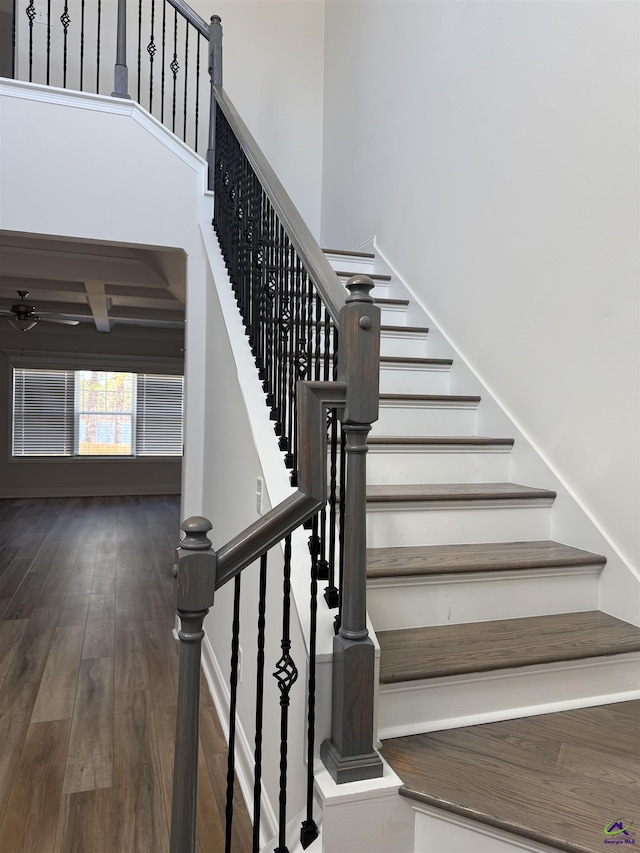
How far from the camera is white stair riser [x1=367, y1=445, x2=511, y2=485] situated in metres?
2.45

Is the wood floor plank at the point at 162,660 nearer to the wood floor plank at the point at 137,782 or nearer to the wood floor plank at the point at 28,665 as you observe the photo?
the wood floor plank at the point at 137,782

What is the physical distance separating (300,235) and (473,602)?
134 cm

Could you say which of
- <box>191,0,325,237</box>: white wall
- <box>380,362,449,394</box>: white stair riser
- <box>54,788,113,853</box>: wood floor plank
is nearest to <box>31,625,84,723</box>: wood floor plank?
<box>54,788,113,853</box>: wood floor plank

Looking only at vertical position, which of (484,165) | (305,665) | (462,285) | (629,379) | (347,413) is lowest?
(305,665)

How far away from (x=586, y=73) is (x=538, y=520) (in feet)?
5.76

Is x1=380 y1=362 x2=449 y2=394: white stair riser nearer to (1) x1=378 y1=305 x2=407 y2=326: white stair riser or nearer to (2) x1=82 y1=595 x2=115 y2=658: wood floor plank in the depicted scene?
(1) x1=378 y1=305 x2=407 y2=326: white stair riser

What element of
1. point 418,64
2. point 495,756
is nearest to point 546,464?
point 495,756

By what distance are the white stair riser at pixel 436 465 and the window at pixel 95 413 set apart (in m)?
8.12

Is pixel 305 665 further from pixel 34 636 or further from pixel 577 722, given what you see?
pixel 34 636

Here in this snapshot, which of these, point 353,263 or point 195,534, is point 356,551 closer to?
point 195,534

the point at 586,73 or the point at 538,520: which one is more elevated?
the point at 586,73

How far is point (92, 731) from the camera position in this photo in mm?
2529

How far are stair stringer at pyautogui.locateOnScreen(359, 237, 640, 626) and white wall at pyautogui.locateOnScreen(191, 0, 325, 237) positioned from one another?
2519 millimetres

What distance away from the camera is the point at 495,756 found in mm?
1476
